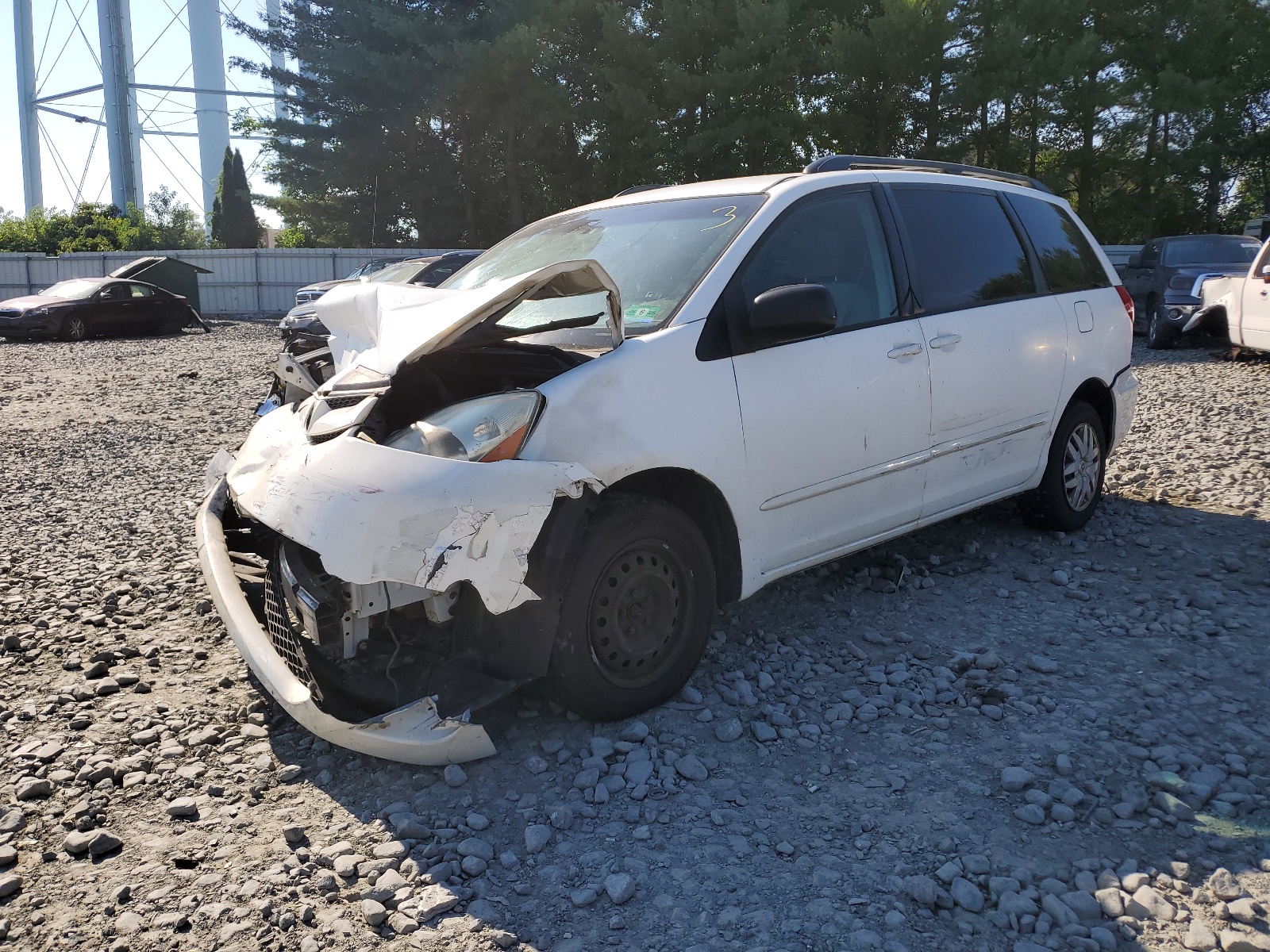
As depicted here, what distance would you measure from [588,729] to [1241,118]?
109ft

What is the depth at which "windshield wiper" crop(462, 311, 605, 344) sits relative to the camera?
127 inches

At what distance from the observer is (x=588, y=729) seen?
329cm

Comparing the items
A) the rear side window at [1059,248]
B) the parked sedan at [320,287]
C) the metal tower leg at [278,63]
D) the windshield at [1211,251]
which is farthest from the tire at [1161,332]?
the metal tower leg at [278,63]

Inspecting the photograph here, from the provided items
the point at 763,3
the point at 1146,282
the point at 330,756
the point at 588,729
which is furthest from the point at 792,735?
the point at 763,3

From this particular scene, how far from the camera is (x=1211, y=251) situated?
1478cm

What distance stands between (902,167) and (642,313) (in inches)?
71.7

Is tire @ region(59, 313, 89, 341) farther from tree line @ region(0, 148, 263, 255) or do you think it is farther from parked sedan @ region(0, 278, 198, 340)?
tree line @ region(0, 148, 263, 255)

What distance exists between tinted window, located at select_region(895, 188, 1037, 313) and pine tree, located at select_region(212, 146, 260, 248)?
1408 inches

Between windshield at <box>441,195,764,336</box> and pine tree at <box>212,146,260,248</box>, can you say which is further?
pine tree at <box>212,146,260,248</box>

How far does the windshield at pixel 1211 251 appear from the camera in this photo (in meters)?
14.6

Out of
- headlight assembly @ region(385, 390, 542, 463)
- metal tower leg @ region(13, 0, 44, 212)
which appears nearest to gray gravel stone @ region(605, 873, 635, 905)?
headlight assembly @ region(385, 390, 542, 463)

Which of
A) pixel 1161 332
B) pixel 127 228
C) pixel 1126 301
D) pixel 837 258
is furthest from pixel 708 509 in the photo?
pixel 127 228

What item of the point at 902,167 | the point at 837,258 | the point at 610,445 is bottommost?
the point at 610,445

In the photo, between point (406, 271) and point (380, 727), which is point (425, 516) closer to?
point (380, 727)
